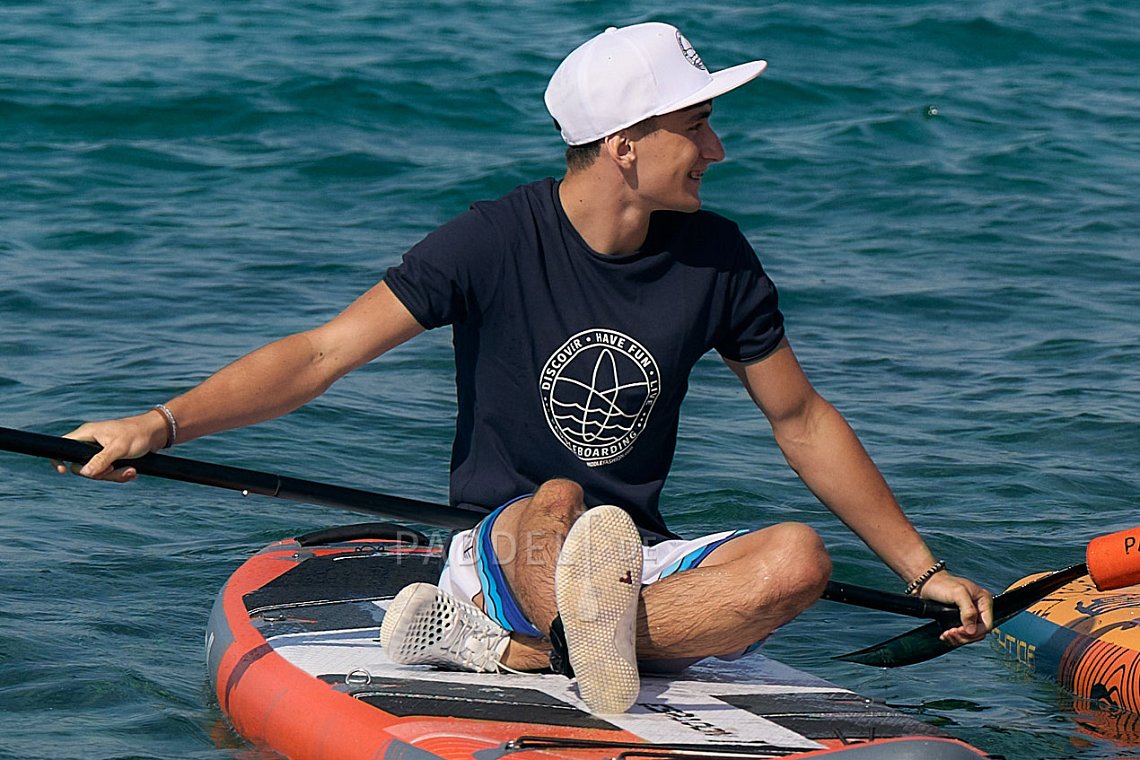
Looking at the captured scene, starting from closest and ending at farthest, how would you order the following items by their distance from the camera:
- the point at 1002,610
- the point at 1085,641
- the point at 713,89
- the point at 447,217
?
the point at 713,89
the point at 1002,610
the point at 1085,641
the point at 447,217

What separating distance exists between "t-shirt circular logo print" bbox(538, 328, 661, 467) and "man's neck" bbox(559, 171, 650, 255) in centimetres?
20

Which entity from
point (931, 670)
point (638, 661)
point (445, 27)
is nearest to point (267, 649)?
point (638, 661)

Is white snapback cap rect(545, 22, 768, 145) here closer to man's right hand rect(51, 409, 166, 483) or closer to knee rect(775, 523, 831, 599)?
knee rect(775, 523, 831, 599)

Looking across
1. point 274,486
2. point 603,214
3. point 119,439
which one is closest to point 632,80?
point 603,214

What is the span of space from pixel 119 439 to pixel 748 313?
1.37 m

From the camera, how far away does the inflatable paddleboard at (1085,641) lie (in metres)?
4.23

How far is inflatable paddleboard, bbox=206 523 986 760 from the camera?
3.01 metres

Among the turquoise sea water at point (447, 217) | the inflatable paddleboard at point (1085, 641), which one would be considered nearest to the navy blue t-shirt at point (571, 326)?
the turquoise sea water at point (447, 217)

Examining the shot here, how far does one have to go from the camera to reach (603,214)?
3557 millimetres

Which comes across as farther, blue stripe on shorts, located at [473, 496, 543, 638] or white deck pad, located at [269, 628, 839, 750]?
blue stripe on shorts, located at [473, 496, 543, 638]

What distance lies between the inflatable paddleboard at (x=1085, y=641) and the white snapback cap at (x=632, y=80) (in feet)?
5.37

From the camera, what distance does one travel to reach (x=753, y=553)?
326 centimetres

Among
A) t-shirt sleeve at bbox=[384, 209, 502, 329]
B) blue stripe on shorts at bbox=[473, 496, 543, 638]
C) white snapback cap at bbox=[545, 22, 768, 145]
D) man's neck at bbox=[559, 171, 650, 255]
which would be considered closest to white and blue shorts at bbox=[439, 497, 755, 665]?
blue stripe on shorts at bbox=[473, 496, 543, 638]

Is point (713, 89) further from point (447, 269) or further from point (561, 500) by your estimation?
point (561, 500)
